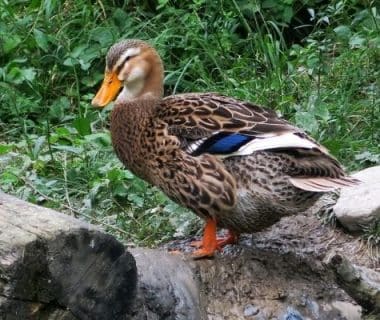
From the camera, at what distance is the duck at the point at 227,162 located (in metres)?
5.02

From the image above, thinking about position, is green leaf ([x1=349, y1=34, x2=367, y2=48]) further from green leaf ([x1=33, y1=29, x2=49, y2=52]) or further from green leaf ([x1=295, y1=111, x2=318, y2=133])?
green leaf ([x1=33, y1=29, x2=49, y2=52])

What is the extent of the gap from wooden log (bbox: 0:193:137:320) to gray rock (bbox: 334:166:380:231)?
1658 millimetres

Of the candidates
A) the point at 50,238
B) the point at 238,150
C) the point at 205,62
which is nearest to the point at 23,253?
the point at 50,238

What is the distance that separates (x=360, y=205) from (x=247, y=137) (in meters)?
0.88

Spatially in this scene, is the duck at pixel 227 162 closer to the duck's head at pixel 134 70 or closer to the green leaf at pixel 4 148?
the duck's head at pixel 134 70

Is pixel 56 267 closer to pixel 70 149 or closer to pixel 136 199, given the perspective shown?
pixel 136 199

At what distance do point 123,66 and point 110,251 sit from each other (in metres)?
1.56

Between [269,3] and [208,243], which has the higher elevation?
[208,243]

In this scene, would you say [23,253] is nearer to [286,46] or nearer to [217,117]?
[217,117]

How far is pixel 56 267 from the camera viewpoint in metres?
4.01

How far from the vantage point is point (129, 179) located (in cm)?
643

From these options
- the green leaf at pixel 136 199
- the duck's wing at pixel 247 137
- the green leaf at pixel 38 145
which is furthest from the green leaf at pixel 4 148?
the duck's wing at pixel 247 137

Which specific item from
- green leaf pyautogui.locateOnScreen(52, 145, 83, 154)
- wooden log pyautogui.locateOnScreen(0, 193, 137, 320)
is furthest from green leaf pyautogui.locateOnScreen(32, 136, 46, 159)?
wooden log pyautogui.locateOnScreen(0, 193, 137, 320)

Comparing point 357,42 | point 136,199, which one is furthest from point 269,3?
point 136,199
